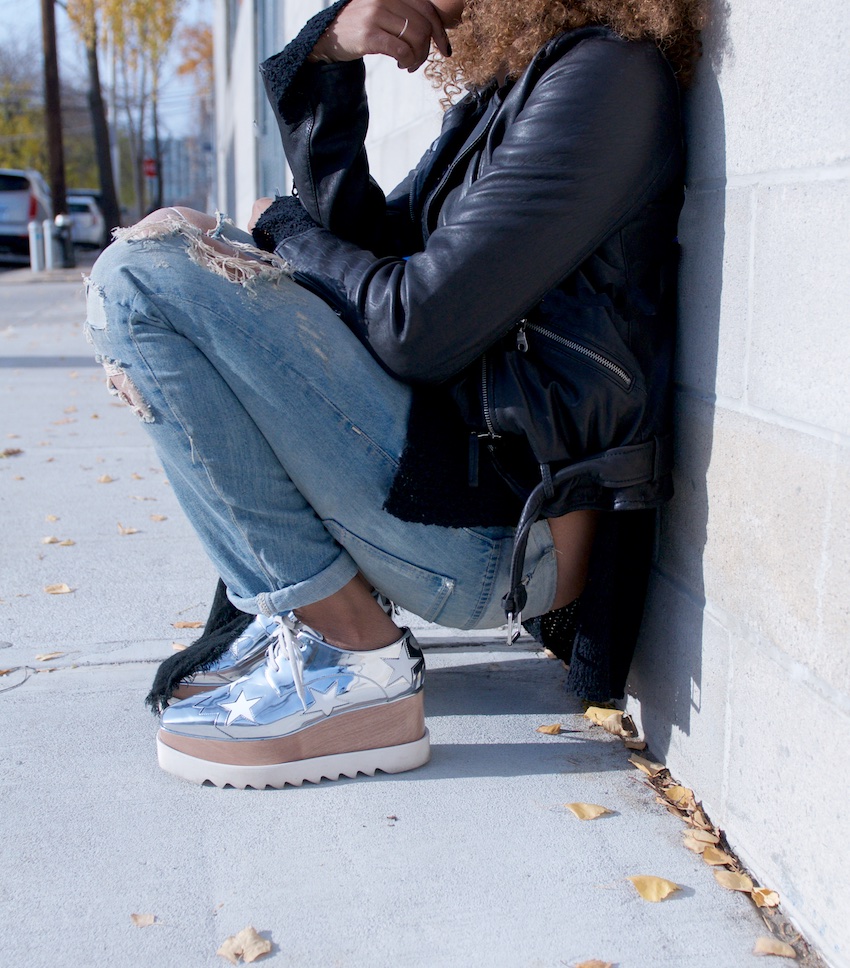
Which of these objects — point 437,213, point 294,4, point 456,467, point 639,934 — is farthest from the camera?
point 294,4

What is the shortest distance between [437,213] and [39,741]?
130 cm

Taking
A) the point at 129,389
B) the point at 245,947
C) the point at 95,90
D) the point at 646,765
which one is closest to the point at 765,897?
the point at 646,765

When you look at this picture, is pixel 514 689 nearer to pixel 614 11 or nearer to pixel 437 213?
pixel 437 213

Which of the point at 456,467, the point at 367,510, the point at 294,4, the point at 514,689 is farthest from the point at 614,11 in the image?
the point at 294,4

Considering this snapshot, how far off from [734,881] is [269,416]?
106cm

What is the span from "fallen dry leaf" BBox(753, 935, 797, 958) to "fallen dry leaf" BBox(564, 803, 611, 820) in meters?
0.41

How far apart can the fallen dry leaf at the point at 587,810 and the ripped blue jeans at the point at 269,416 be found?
397 millimetres

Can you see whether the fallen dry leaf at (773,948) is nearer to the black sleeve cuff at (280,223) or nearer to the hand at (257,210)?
the black sleeve cuff at (280,223)

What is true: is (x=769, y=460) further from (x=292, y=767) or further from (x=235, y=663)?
(x=235, y=663)

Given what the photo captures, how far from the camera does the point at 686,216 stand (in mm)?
1904

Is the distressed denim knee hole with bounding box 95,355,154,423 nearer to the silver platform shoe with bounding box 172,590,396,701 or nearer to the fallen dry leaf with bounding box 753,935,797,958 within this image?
the silver platform shoe with bounding box 172,590,396,701

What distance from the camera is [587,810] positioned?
1887mm

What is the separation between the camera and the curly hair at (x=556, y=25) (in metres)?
1.73

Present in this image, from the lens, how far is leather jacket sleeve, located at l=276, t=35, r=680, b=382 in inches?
66.0
